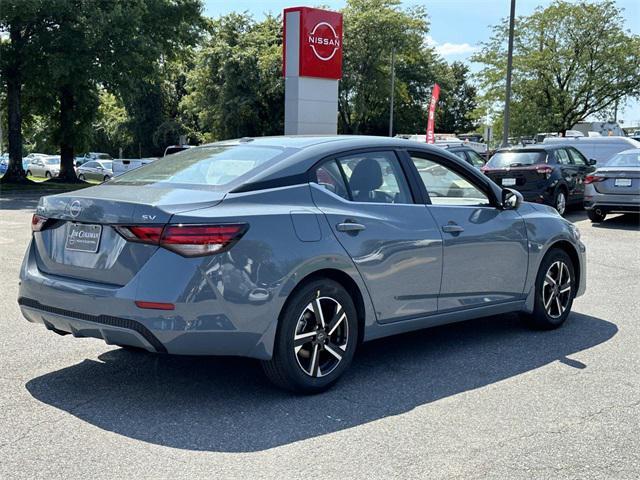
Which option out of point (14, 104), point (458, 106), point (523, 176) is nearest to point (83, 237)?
point (523, 176)

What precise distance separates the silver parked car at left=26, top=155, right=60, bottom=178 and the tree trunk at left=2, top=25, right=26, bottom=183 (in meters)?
14.3

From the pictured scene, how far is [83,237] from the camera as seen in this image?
4387mm

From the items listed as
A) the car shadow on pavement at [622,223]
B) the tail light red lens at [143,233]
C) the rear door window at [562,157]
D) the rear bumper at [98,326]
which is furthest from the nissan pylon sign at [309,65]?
the tail light red lens at [143,233]

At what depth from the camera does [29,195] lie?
2547 centimetres

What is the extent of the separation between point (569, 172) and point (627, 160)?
1551 mm

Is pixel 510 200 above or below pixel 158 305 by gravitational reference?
above

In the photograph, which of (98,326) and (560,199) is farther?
(560,199)

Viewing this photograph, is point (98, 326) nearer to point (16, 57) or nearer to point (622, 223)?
point (622, 223)

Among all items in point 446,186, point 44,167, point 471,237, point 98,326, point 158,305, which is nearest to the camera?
point 158,305

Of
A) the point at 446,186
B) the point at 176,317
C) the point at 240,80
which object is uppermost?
the point at 240,80

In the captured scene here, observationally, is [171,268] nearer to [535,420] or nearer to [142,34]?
[535,420]

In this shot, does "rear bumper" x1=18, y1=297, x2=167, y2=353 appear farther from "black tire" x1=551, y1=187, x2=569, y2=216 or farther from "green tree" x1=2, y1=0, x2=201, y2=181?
"green tree" x1=2, y1=0, x2=201, y2=181

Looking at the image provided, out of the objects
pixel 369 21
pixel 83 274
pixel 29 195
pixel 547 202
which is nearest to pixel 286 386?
pixel 83 274

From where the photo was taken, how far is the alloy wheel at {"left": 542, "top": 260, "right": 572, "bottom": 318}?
20.6 feet
